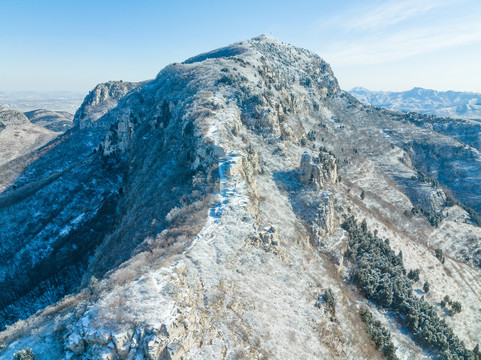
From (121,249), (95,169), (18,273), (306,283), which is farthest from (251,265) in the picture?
(95,169)

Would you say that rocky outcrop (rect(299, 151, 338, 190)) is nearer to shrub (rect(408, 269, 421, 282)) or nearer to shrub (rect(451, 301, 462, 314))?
shrub (rect(408, 269, 421, 282))

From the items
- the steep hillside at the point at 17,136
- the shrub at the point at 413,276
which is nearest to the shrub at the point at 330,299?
the shrub at the point at 413,276

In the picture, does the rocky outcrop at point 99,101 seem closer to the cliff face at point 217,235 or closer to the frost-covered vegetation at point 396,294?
the cliff face at point 217,235

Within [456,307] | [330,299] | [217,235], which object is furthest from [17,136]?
[456,307]

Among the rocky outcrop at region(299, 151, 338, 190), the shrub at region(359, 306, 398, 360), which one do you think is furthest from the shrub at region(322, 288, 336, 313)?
the rocky outcrop at region(299, 151, 338, 190)

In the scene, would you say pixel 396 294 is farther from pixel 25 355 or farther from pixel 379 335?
pixel 25 355

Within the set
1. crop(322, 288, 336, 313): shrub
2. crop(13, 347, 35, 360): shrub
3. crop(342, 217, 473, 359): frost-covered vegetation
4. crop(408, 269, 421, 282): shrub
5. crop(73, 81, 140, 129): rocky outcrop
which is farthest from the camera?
crop(73, 81, 140, 129): rocky outcrop

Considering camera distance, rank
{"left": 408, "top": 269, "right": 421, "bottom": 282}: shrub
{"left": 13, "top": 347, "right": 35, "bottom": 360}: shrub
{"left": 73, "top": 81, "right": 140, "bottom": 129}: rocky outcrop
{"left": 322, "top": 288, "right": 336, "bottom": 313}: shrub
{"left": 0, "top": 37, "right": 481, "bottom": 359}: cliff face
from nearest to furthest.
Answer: {"left": 13, "top": 347, "right": 35, "bottom": 360}: shrub
{"left": 0, "top": 37, "right": 481, "bottom": 359}: cliff face
{"left": 322, "top": 288, "right": 336, "bottom": 313}: shrub
{"left": 408, "top": 269, "right": 421, "bottom": 282}: shrub
{"left": 73, "top": 81, "right": 140, "bottom": 129}: rocky outcrop

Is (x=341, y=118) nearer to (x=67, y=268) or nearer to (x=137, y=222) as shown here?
(x=137, y=222)
